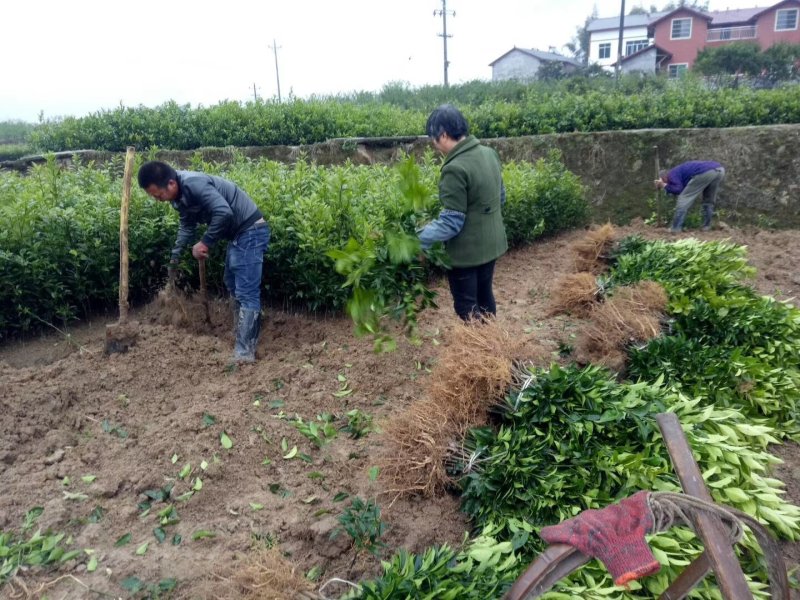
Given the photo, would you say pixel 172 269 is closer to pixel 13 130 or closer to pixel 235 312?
pixel 235 312

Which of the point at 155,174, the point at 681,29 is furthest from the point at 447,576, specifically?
the point at 681,29

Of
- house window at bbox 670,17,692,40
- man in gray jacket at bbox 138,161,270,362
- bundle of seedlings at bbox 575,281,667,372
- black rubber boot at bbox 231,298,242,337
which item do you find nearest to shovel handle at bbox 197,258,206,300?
man in gray jacket at bbox 138,161,270,362

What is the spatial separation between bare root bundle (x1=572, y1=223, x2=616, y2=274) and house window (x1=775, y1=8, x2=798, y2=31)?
4785 cm

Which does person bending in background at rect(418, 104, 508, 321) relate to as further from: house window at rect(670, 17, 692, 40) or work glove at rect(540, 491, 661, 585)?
house window at rect(670, 17, 692, 40)

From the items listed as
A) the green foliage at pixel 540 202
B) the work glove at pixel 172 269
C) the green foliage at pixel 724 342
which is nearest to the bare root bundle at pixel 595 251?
the green foliage at pixel 724 342

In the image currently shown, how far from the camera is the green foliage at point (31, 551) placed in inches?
110

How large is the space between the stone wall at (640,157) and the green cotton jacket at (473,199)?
594 centimetres

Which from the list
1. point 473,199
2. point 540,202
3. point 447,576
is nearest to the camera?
point 447,576

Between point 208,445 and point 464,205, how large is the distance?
2282 millimetres

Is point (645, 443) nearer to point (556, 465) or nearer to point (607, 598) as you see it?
point (556, 465)

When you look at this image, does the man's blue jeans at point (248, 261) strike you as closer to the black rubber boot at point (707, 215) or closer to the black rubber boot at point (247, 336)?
the black rubber boot at point (247, 336)

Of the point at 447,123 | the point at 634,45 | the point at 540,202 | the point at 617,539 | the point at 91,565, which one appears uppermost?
the point at 634,45

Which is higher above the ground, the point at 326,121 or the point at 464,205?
the point at 326,121

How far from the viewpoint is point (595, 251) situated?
261 inches
